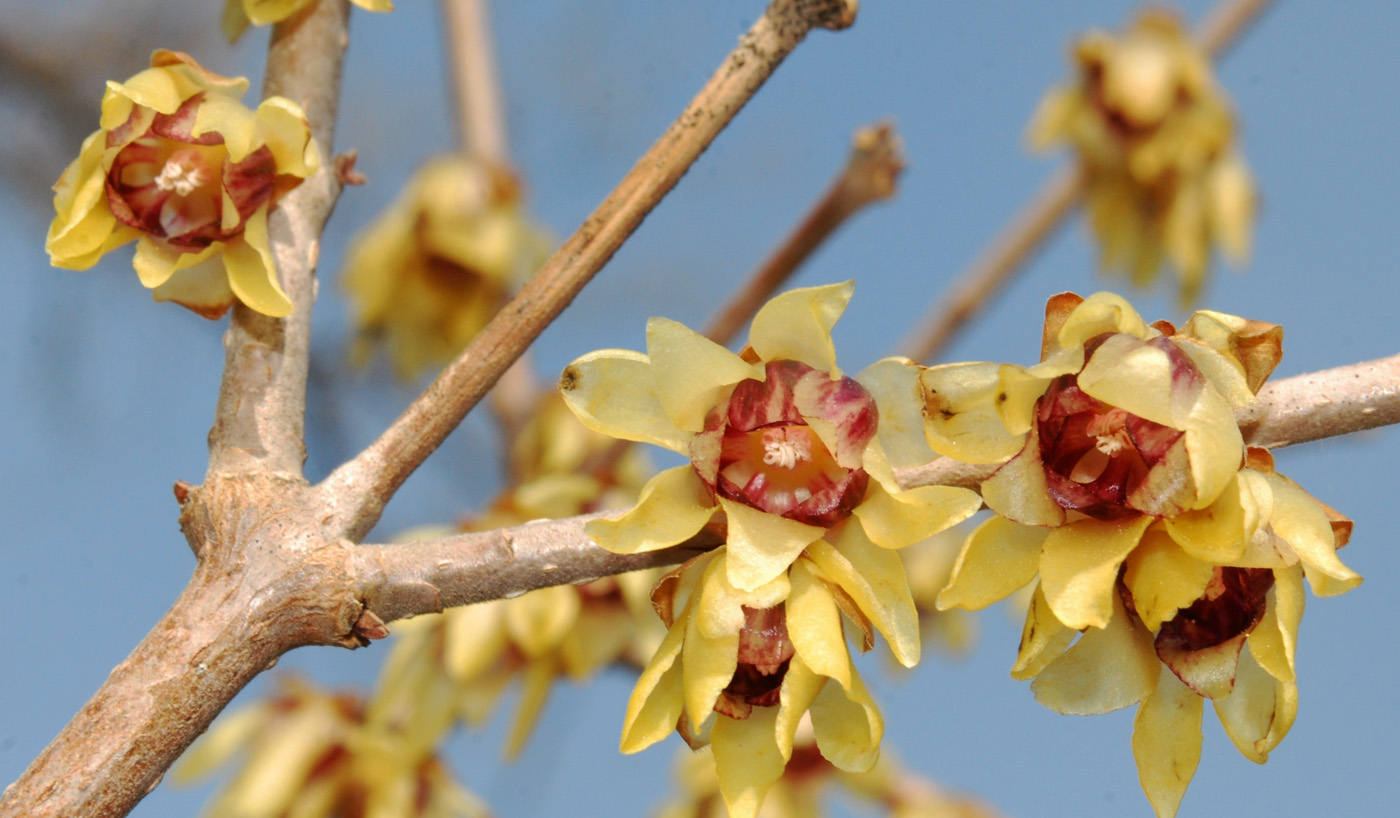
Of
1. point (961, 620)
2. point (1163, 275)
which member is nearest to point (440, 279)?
point (961, 620)

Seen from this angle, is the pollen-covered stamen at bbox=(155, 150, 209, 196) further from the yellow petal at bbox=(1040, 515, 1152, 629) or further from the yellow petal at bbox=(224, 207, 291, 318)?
the yellow petal at bbox=(1040, 515, 1152, 629)

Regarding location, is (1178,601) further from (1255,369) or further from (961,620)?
(961,620)

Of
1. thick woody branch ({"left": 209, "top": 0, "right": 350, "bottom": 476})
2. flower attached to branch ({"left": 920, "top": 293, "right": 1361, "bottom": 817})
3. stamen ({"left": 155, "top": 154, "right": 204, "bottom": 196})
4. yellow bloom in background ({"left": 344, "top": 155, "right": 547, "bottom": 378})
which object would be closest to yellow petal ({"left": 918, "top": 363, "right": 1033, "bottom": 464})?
flower attached to branch ({"left": 920, "top": 293, "right": 1361, "bottom": 817})

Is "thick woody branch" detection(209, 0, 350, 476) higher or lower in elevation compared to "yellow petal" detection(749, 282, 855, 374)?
higher

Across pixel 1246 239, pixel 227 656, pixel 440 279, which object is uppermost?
pixel 440 279

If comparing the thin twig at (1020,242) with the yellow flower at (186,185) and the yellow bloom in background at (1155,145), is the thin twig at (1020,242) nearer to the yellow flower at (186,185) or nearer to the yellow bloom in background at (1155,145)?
the yellow bloom in background at (1155,145)

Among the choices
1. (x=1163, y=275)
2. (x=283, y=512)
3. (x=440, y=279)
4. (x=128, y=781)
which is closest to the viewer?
(x=128, y=781)
